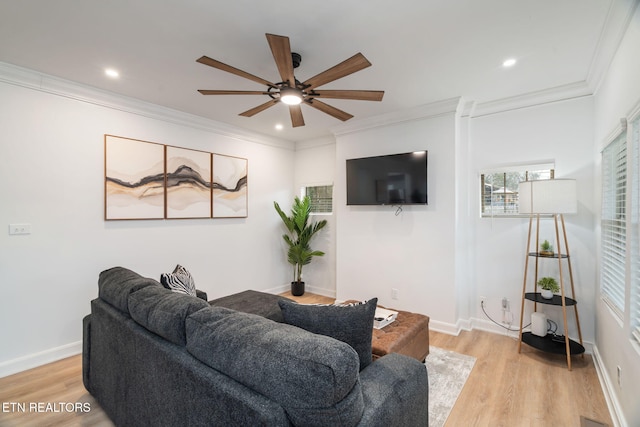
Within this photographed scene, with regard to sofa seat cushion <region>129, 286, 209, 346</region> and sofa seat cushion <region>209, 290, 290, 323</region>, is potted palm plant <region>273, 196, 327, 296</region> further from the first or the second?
sofa seat cushion <region>129, 286, 209, 346</region>

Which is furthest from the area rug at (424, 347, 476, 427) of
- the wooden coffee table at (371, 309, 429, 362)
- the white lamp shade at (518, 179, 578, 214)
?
the white lamp shade at (518, 179, 578, 214)

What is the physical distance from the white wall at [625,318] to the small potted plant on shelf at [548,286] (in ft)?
1.11

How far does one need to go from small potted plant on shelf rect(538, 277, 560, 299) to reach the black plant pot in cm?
324

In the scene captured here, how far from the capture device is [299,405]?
0.93 metres

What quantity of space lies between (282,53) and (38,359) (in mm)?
3418

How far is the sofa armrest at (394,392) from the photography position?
114 centimetres

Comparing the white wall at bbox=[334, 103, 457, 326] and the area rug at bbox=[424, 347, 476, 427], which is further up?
the white wall at bbox=[334, 103, 457, 326]

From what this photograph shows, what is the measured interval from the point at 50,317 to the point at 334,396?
321 cm

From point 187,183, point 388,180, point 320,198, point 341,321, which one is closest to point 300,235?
point 320,198

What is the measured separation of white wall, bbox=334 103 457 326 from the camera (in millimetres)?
3473

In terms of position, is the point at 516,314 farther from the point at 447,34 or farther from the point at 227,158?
the point at 227,158

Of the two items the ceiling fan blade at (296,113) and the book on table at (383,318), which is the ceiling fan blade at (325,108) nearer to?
the ceiling fan blade at (296,113)

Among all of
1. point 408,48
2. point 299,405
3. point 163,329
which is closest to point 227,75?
point 408,48

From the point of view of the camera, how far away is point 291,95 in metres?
2.25
